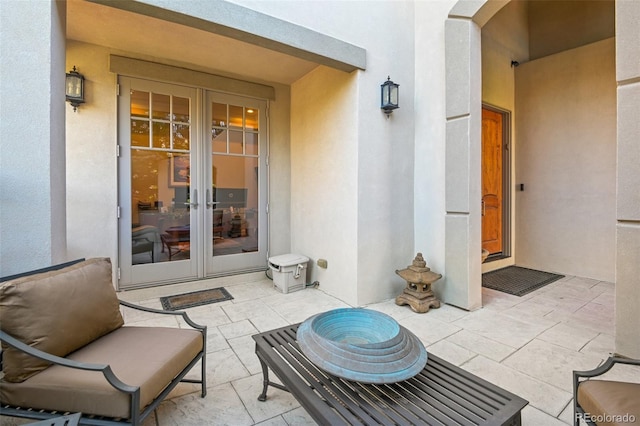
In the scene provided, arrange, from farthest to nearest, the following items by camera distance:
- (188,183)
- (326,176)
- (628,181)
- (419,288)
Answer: (188,183), (326,176), (419,288), (628,181)

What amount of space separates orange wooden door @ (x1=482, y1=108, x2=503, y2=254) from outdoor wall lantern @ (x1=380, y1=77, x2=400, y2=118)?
2.29m

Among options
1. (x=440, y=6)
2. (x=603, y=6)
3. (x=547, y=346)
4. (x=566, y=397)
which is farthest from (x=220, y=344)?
(x=603, y=6)

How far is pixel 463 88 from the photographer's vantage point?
324cm

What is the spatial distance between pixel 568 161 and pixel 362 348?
4.96 meters

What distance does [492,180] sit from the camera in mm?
5016

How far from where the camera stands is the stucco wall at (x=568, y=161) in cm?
420

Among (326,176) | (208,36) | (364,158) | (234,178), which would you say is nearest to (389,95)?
(364,158)

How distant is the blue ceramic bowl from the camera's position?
1297 millimetres

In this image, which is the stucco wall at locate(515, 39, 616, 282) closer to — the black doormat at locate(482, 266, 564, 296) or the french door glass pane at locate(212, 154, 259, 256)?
the black doormat at locate(482, 266, 564, 296)

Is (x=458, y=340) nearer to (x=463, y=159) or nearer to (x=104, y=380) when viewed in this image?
(x=463, y=159)

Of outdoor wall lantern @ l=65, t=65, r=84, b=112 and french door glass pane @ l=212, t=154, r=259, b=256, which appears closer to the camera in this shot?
outdoor wall lantern @ l=65, t=65, r=84, b=112

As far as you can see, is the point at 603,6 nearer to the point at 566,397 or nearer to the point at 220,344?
the point at 566,397

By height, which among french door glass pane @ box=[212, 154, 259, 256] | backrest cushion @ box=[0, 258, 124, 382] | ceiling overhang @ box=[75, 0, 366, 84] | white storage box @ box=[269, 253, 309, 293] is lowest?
white storage box @ box=[269, 253, 309, 293]

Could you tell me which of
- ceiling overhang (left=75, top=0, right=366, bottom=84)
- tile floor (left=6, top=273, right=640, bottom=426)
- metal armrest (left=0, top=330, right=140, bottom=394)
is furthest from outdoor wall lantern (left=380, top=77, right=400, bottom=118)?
metal armrest (left=0, top=330, right=140, bottom=394)
